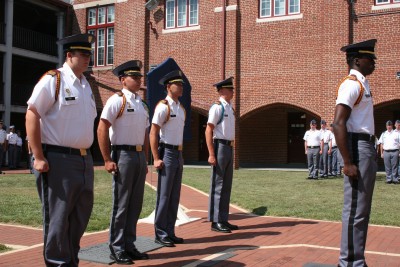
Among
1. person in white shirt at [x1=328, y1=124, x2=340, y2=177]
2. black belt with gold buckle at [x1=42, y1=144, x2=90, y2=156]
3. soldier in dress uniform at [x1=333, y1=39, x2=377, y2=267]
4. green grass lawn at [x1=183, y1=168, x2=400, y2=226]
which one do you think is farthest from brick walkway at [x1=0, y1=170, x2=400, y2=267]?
person in white shirt at [x1=328, y1=124, x2=340, y2=177]

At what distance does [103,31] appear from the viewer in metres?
25.3

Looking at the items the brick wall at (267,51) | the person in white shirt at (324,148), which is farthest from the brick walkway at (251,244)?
the brick wall at (267,51)

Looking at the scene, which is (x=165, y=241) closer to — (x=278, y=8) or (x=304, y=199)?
(x=304, y=199)

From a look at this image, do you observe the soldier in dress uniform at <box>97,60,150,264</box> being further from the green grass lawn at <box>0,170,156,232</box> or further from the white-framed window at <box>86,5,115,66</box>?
the white-framed window at <box>86,5,115,66</box>

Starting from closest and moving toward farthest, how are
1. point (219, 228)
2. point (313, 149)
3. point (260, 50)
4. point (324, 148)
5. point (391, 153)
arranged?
point (219, 228), point (391, 153), point (313, 149), point (324, 148), point (260, 50)

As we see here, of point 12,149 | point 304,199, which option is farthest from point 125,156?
point 12,149

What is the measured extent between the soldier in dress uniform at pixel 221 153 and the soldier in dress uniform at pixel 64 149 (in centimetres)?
314

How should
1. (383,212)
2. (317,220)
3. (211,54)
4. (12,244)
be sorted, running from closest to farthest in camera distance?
(12,244)
(317,220)
(383,212)
(211,54)

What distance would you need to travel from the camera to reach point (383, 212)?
8.77m

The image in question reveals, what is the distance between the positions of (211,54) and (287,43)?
12.1ft

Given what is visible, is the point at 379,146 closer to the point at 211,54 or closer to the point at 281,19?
the point at 281,19

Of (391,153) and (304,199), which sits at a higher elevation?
(391,153)

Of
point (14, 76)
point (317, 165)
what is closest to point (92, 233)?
point (317, 165)

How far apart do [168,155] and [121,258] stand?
64.7 inches
